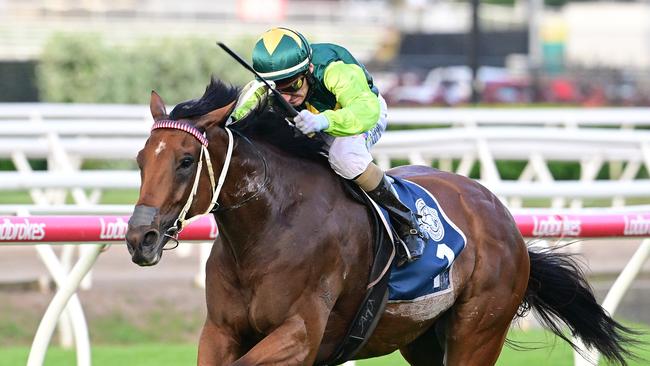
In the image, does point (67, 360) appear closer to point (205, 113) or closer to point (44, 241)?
point (44, 241)

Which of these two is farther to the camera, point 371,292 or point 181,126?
point 371,292

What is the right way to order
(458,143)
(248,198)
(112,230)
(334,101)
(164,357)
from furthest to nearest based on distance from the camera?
(458,143)
(164,357)
(112,230)
(334,101)
(248,198)

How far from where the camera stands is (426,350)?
4879mm

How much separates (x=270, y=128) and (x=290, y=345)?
0.72 meters

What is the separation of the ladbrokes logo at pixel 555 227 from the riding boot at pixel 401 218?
2.77 feet

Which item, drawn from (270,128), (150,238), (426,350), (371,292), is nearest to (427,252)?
(371,292)

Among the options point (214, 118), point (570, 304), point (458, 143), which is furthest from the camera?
point (458, 143)

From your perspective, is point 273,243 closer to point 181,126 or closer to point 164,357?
point 181,126

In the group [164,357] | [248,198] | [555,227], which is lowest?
[164,357]

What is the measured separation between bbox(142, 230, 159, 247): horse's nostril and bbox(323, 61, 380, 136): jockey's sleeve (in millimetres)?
660

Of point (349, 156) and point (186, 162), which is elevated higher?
point (186, 162)

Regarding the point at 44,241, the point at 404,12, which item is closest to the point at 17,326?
the point at 44,241

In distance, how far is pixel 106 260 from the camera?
10250 millimetres

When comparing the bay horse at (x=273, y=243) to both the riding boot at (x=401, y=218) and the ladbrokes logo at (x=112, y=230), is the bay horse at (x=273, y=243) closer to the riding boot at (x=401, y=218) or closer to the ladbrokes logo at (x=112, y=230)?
the riding boot at (x=401, y=218)
